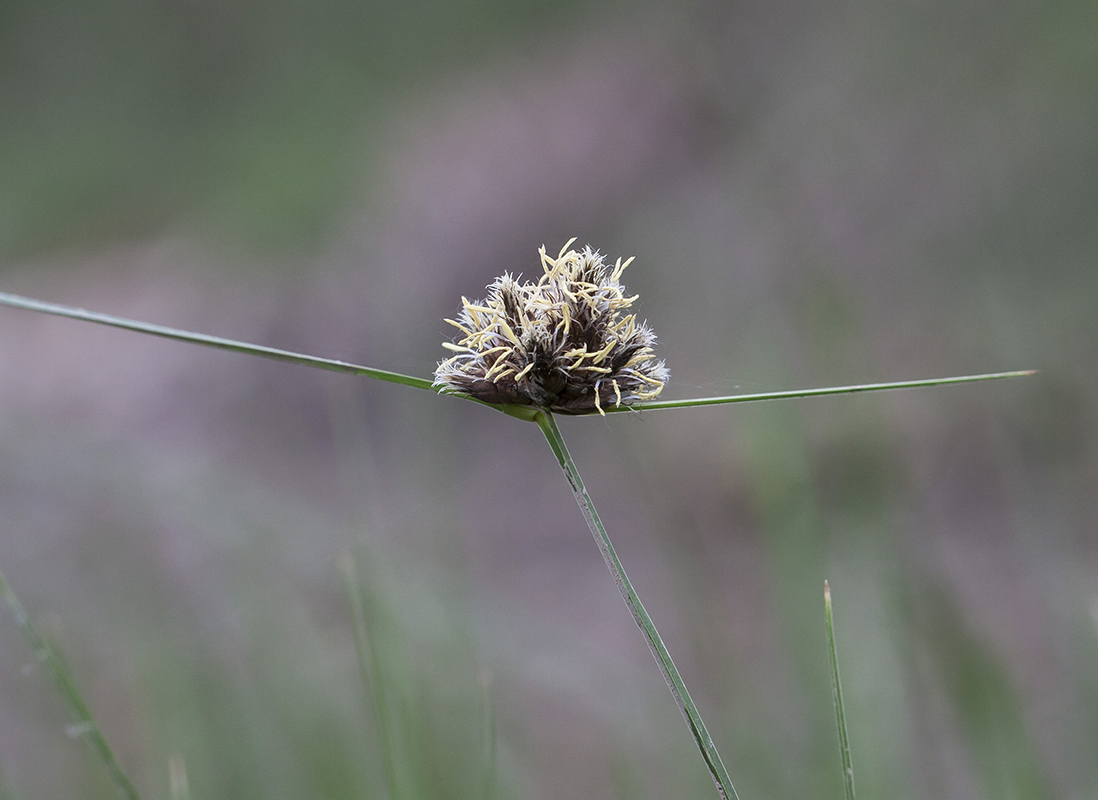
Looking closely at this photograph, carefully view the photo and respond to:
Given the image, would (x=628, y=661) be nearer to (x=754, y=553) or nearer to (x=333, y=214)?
(x=754, y=553)

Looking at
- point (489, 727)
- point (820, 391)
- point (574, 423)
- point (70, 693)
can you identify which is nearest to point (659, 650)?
point (820, 391)

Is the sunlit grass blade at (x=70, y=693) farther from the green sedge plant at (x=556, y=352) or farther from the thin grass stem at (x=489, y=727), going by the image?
the green sedge plant at (x=556, y=352)

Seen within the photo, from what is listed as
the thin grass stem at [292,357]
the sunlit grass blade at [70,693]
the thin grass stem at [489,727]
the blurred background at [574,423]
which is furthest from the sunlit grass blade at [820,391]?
the sunlit grass blade at [70,693]

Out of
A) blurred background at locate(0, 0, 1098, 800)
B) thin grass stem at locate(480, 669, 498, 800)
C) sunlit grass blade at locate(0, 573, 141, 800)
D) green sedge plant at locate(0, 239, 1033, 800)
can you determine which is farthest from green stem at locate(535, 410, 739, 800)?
sunlit grass blade at locate(0, 573, 141, 800)

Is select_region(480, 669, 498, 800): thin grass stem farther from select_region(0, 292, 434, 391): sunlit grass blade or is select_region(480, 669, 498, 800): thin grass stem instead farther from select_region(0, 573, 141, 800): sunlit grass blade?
select_region(0, 292, 434, 391): sunlit grass blade

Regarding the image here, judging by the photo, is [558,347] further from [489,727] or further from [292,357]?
[489,727]

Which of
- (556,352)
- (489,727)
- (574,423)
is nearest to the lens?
(556,352)
